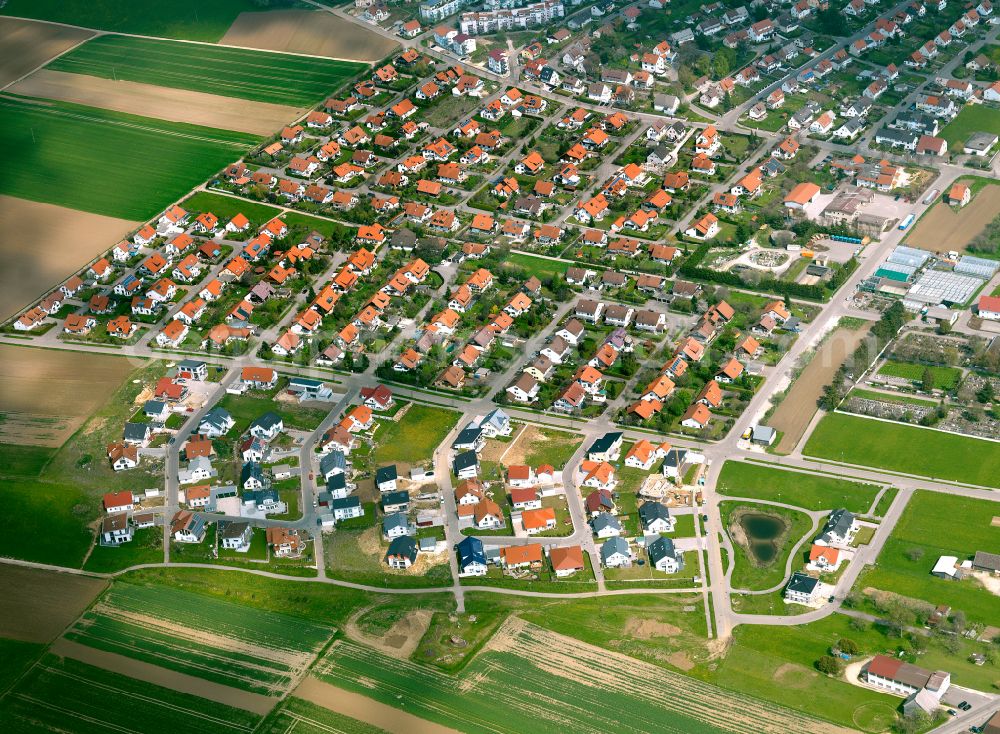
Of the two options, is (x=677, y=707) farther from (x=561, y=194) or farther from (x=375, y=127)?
(x=375, y=127)

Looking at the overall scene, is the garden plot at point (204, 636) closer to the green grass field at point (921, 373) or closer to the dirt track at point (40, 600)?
the dirt track at point (40, 600)

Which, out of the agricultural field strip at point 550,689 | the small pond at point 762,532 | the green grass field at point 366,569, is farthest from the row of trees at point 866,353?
the green grass field at point 366,569

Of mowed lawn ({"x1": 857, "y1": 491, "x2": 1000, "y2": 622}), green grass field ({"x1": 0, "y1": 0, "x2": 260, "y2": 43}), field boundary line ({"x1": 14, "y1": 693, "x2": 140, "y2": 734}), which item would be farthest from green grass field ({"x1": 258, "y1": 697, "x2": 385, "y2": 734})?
green grass field ({"x1": 0, "y1": 0, "x2": 260, "y2": 43})

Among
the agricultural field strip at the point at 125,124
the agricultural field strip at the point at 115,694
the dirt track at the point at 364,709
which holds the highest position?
the agricultural field strip at the point at 125,124

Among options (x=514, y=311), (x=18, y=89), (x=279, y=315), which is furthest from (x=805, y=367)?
(x=18, y=89)

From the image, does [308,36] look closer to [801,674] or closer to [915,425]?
[915,425]
